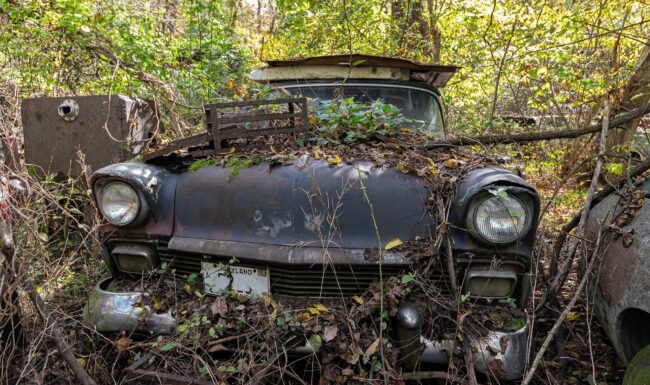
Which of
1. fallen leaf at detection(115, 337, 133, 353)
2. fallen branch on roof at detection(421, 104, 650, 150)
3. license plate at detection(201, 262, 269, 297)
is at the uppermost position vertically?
fallen branch on roof at detection(421, 104, 650, 150)

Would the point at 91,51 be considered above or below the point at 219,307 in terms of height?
above

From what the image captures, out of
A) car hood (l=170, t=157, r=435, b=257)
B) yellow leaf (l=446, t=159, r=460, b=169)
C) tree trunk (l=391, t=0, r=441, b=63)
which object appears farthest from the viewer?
tree trunk (l=391, t=0, r=441, b=63)

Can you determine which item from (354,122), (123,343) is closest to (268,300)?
(123,343)

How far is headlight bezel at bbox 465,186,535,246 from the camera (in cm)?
209

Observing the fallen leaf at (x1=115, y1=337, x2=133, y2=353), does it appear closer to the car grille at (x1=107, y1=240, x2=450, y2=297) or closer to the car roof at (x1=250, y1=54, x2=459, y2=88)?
the car grille at (x1=107, y1=240, x2=450, y2=297)

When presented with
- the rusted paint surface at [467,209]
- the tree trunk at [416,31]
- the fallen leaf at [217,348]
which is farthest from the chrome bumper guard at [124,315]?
the tree trunk at [416,31]

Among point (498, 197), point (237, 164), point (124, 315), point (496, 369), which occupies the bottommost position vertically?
point (496, 369)

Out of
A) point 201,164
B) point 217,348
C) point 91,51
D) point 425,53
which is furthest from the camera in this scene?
point 425,53

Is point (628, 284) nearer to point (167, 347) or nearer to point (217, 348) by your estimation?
point (217, 348)

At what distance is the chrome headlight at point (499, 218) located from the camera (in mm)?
2105

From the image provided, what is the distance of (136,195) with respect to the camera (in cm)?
240

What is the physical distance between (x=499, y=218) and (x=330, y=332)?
98 cm

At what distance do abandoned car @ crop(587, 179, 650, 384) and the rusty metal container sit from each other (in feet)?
11.9

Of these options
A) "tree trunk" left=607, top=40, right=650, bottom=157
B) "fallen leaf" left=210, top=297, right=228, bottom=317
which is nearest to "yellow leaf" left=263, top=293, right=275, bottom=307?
"fallen leaf" left=210, top=297, right=228, bottom=317
